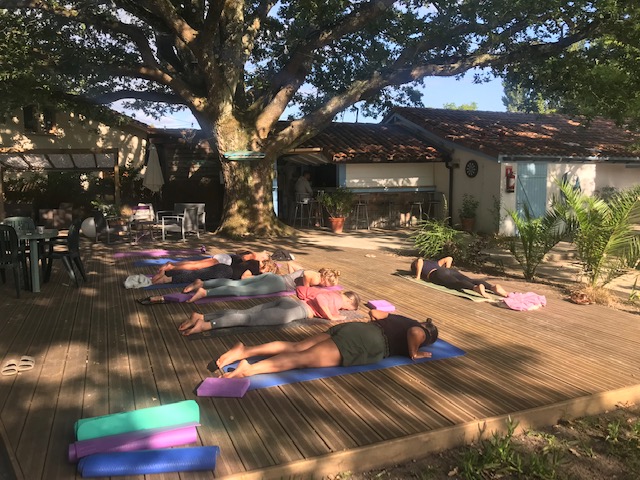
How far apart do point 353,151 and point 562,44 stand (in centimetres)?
619

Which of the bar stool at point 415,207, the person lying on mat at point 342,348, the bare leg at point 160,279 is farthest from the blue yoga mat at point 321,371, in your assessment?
the bar stool at point 415,207

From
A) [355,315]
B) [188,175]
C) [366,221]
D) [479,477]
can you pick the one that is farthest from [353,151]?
[479,477]

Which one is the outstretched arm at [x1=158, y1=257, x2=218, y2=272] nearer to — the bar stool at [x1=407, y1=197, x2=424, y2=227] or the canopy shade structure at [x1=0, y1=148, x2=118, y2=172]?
the canopy shade structure at [x1=0, y1=148, x2=118, y2=172]

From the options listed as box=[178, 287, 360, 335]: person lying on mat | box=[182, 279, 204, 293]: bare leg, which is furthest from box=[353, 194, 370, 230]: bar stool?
box=[178, 287, 360, 335]: person lying on mat

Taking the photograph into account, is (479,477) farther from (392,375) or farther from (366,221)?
(366,221)

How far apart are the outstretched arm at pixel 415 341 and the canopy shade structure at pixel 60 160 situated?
1197 centimetres

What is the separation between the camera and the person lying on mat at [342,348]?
12.0ft

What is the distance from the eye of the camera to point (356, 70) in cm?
1551

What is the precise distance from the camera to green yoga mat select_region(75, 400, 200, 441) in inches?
105

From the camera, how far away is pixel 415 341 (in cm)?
396

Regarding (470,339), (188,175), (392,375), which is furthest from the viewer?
(188,175)

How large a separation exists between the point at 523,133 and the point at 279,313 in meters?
14.1

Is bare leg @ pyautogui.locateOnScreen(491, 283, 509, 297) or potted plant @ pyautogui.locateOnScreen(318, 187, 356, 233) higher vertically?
potted plant @ pyautogui.locateOnScreen(318, 187, 356, 233)

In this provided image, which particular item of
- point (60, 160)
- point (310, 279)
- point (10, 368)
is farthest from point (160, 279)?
point (60, 160)
